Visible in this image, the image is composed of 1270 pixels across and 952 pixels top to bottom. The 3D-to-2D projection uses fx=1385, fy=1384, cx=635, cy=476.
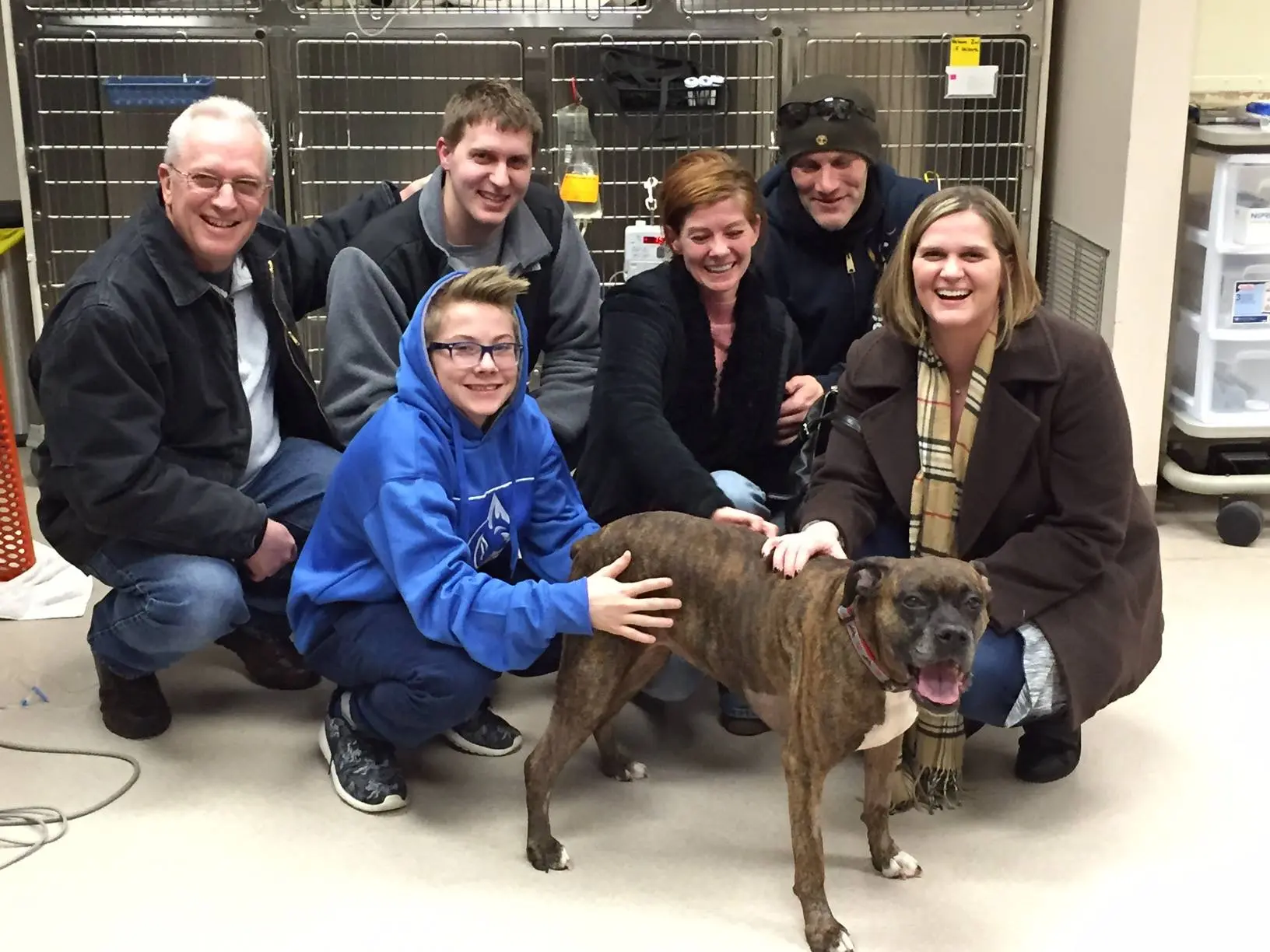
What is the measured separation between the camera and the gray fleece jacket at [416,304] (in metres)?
2.75

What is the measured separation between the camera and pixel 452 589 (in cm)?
220

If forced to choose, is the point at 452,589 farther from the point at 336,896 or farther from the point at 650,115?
the point at 650,115

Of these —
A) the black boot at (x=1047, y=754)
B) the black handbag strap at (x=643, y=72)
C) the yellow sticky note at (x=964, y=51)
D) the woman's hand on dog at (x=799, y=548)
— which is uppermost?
the yellow sticky note at (x=964, y=51)

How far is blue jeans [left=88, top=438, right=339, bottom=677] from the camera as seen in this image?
2512mm

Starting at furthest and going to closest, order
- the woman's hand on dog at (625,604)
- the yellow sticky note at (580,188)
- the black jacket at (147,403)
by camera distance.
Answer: the yellow sticky note at (580,188) < the black jacket at (147,403) < the woman's hand on dog at (625,604)

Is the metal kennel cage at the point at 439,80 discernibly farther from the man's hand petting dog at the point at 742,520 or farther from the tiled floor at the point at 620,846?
the man's hand petting dog at the point at 742,520

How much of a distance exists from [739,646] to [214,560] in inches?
40.9

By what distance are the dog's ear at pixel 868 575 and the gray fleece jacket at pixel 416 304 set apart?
1.14 m

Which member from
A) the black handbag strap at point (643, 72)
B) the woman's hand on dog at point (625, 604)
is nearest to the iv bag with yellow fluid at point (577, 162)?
the black handbag strap at point (643, 72)

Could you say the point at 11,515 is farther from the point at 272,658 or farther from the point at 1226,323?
the point at 1226,323

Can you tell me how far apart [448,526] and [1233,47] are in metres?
2.93

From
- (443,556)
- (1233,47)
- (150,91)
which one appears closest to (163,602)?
(443,556)

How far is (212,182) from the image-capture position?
2.49 metres

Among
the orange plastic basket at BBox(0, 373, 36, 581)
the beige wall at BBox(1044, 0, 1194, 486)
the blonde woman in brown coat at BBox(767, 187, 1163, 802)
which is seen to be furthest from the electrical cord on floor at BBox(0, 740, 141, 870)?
the beige wall at BBox(1044, 0, 1194, 486)
